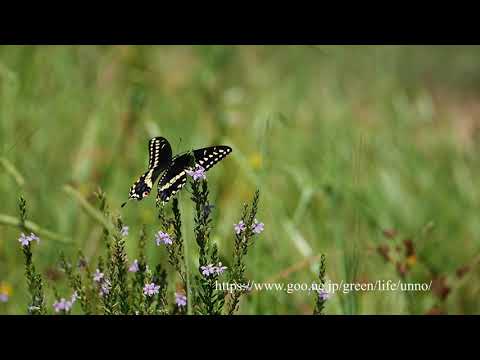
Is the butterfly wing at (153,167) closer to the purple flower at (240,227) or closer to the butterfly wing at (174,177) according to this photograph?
the butterfly wing at (174,177)

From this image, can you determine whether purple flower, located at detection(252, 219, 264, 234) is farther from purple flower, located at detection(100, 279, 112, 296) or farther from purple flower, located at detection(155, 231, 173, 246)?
purple flower, located at detection(100, 279, 112, 296)

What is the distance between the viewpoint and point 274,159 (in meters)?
4.10

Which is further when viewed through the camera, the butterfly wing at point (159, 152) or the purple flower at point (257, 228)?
the butterfly wing at point (159, 152)

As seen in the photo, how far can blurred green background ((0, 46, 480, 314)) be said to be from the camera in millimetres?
3066

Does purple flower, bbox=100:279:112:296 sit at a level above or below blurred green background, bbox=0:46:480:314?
below

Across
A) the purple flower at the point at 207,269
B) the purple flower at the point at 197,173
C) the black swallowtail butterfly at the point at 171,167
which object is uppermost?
the black swallowtail butterfly at the point at 171,167

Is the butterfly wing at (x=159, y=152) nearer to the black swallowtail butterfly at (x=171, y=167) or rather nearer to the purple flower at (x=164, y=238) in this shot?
the black swallowtail butterfly at (x=171, y=167)

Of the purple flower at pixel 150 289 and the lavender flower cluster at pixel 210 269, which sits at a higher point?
the lavender flower cluster at pixel 210 269

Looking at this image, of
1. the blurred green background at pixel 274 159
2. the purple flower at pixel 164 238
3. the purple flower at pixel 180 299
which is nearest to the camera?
the purple flower at pixel 164 238

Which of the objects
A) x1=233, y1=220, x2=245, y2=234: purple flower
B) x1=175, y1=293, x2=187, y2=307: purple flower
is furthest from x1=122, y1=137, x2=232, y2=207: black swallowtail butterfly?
x1=175, y1=293, x2=187, y2=307: purple flower

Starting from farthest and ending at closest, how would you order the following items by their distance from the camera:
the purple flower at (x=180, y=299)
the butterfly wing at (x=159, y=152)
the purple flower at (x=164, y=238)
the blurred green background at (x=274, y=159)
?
the blurred green background at (x=274, y=159)
the butterfly wing at (x=159, y=152)
the purple flower at (x=180, y=299)
the purple flower at (x=164, y=238)

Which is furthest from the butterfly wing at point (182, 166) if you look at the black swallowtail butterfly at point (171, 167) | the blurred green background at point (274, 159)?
the blurred green background at point (274, 159)

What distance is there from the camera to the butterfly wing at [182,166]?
6.04 ft
